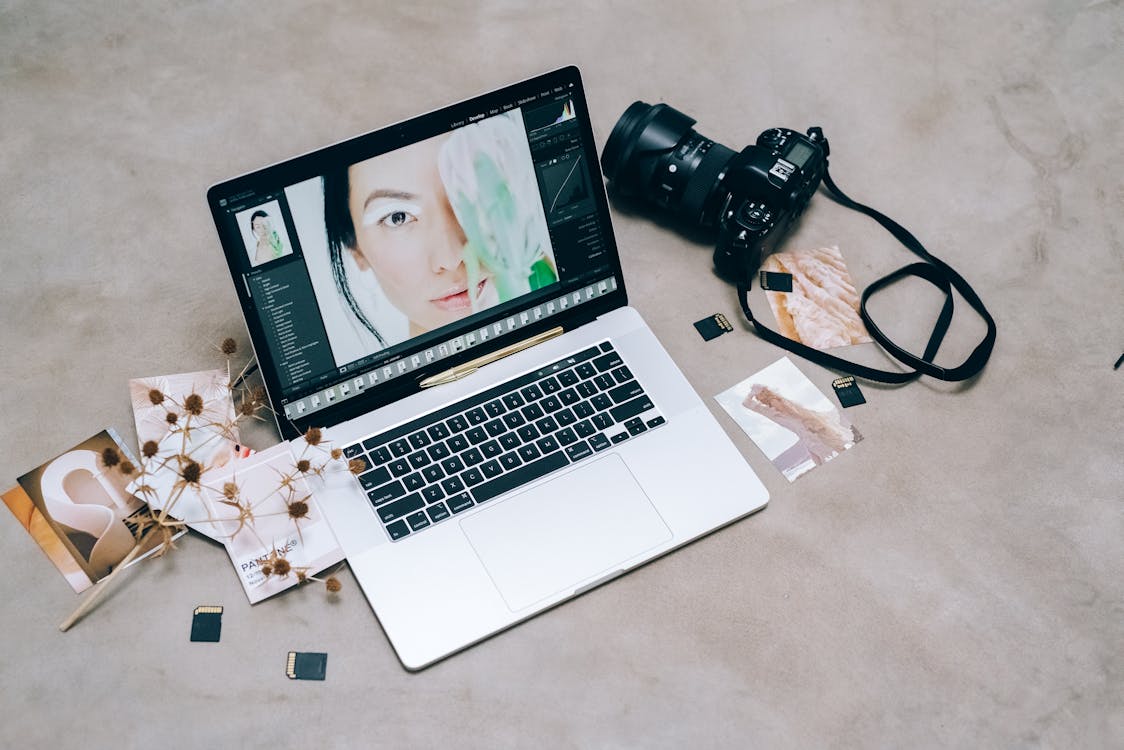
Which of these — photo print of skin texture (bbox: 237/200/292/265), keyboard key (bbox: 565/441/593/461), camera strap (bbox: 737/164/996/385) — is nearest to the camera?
photo print of skin texture (bbox: 237/200/292/265)

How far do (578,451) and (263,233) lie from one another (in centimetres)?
42

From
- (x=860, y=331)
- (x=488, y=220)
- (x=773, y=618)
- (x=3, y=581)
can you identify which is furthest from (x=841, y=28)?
(x=3, y=581)

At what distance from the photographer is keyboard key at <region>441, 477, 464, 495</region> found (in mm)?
1095

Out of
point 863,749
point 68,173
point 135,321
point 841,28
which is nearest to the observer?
point 863,749

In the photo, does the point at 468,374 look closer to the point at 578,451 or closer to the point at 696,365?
the point at 578,451

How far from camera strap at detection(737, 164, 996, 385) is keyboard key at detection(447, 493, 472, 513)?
45 centimetres

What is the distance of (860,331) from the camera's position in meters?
1.30

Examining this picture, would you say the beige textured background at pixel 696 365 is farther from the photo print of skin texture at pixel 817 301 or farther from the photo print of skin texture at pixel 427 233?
the photo print of skin texture at pixel 427 233

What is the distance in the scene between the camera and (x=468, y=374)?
118 cm

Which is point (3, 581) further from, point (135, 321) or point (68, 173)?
point (68, 173)

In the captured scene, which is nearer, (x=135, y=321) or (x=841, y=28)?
(x=135, y=321)

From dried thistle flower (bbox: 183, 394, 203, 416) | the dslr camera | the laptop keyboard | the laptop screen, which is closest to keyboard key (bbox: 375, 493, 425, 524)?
the laptop keyboard

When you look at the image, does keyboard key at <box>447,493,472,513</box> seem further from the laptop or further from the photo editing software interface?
the photo editing software interface

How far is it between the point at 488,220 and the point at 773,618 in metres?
0.55
